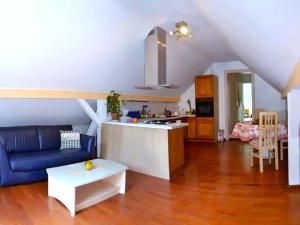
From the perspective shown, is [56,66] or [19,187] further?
[56,66]

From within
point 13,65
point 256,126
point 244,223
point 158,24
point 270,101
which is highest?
point 158,24

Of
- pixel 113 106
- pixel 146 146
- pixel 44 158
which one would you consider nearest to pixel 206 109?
pixel 113 106

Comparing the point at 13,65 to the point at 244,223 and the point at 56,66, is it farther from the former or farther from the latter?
the point at 244,223

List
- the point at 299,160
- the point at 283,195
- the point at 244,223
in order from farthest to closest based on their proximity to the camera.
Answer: the point at 299,160
the point at 283,195
the point at 244,223

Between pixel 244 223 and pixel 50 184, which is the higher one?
pixel 50 184

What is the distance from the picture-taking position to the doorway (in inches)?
326

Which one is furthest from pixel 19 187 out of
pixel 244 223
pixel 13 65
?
pixel 244 223

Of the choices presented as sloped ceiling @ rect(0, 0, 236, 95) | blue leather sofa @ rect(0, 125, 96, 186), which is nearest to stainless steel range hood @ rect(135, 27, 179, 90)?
sloped ceiling @ rect(0, 0, 236, 95)

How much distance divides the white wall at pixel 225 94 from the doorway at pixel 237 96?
26cm

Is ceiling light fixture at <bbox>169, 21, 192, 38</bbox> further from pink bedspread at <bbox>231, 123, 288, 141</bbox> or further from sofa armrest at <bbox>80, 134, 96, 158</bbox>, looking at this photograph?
sofa armrest at <bbox>80, 134, 96, 158</bbox>

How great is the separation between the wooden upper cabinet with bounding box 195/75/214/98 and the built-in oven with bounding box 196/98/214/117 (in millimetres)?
154

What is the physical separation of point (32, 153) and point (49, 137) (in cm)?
50

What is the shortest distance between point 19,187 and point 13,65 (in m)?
1.79

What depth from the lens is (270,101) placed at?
7.47 m
